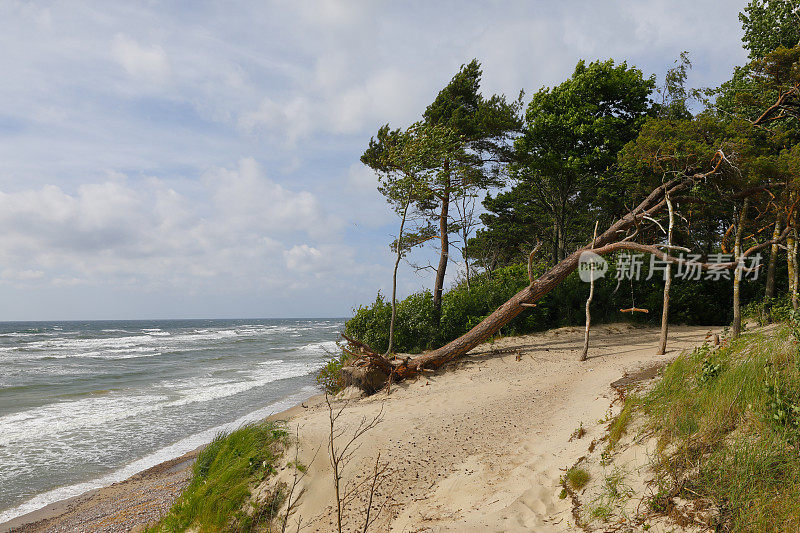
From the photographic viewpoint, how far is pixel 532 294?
13.4 meters

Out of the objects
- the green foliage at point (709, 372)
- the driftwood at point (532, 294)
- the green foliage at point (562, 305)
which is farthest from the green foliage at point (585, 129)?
the green foliage at point (709, 372)

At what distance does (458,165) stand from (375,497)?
1146 centimetres

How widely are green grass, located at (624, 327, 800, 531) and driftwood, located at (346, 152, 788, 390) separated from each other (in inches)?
262

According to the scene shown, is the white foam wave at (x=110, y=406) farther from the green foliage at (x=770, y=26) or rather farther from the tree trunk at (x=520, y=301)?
the green foliage at (x=770, y=26)

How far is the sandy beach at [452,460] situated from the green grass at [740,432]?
1.10m

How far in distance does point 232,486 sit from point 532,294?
395 inches

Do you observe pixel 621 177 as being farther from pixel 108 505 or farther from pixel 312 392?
pixel 108 505

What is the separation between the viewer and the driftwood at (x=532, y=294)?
11.2 m

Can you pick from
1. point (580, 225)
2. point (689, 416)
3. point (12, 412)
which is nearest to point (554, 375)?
point (689, 416)

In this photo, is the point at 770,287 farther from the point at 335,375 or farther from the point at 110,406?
the point at 110,406

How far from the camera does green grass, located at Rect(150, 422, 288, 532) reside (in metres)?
5.39

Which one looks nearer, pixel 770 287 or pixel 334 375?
pixel 770 287

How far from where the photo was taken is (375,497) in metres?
5.31

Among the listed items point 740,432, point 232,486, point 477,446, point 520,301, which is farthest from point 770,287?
point 232,486
